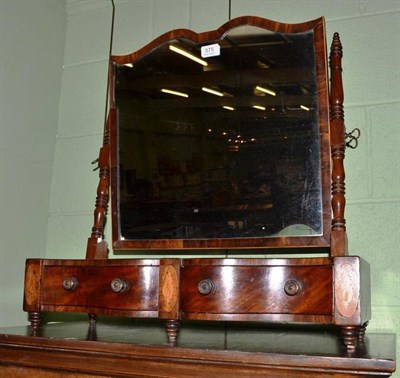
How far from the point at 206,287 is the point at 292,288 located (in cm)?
19

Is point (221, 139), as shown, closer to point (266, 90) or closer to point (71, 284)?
point (266, 90)

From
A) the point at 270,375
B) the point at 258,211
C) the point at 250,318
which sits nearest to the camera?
the point at 270,375

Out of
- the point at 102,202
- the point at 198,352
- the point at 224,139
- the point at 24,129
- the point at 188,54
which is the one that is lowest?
the point at 198,352

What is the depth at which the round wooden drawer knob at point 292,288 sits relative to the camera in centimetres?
120

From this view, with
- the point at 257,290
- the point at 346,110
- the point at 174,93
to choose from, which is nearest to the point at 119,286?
the point at 257,290

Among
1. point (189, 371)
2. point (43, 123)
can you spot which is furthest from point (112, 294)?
point (43, 123)

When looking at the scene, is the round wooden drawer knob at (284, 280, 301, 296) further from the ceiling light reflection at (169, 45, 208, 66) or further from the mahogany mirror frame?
the ceiling light reflection at (169, 45, 208, 66)

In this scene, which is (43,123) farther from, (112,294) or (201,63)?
(112,294)

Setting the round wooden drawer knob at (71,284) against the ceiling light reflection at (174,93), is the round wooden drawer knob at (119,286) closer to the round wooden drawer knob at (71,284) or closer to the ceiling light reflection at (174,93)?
the round wooden drawer knob at (71,284)

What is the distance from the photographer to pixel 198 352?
1.13 m

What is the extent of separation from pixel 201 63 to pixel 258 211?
1.58 feet

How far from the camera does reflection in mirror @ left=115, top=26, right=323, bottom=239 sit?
1.51 metres

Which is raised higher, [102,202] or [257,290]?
[102,202]

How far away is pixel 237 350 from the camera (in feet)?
3.63
